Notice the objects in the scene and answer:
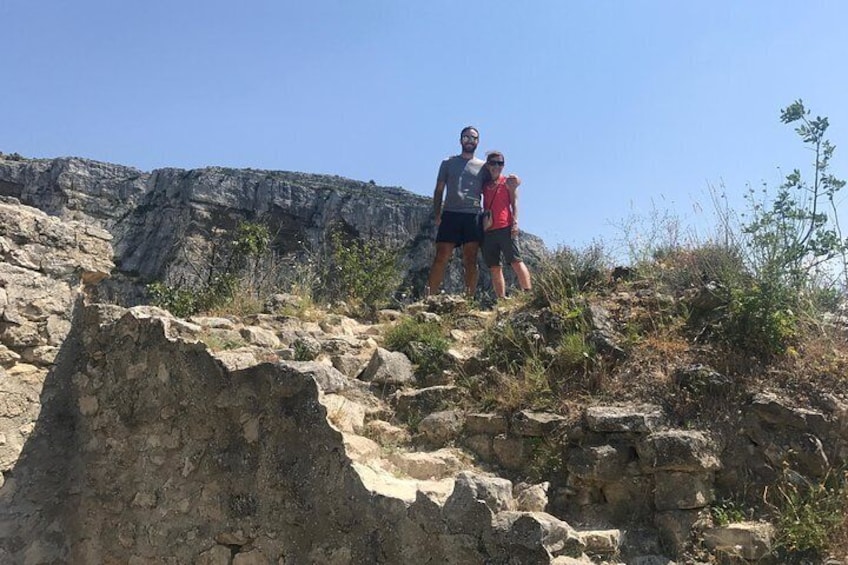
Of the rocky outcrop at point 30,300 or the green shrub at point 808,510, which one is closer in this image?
the green shrub at point 808,510

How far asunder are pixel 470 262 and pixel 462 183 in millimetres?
902

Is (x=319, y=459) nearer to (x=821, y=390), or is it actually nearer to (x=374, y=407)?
(x=374, y=407)

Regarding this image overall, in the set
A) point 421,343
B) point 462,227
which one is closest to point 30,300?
point 421,343

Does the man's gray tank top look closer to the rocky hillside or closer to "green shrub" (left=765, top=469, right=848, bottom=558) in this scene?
the rocky hillside

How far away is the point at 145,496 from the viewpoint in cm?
464

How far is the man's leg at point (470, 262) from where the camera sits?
7.79 metres

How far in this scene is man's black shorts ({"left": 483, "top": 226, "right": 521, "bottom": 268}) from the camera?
292 inches

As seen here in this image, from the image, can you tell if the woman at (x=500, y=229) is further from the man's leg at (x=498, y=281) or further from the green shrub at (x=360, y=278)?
the green shrub at (x=360, y=278)

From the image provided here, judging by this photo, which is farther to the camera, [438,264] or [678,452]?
[438,264]

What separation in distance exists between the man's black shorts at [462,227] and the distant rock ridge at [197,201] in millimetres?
18092

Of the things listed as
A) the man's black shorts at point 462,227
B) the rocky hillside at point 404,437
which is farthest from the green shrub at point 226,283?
the man's black shorts at point 462,227

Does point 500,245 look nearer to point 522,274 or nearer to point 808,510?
point 522,274

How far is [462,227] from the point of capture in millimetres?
7762

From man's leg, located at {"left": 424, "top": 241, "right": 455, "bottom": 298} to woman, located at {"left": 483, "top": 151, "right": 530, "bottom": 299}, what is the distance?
514 millimetres
